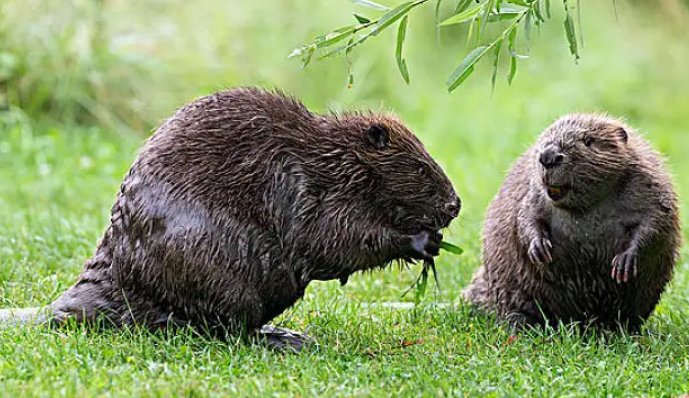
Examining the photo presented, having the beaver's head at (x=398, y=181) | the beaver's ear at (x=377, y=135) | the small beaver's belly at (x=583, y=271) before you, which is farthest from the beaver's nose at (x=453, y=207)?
the small beaver's belly at (x=583, y=271)

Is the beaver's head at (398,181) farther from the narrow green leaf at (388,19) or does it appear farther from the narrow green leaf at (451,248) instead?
the narrow green leaf at (388,19)

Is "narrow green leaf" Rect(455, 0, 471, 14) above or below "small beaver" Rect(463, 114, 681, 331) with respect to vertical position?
above

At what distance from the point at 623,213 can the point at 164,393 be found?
7.51 ft

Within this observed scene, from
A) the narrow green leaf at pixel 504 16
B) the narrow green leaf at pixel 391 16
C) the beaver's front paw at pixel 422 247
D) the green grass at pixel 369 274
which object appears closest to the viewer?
the green grass at pixel 369 274

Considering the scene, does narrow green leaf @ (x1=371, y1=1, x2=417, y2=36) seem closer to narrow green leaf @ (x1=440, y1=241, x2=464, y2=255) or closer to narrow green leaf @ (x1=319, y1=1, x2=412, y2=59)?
narrow green leaf @ (x1=319, y1=1, x2=412, y2=59)

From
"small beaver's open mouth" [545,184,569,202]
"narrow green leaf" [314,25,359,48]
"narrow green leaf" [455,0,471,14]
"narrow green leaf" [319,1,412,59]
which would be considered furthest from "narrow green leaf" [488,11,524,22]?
"small beaver's open mouth" [545,184,569,202]

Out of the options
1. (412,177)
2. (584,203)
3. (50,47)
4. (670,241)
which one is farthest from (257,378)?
(50,47)

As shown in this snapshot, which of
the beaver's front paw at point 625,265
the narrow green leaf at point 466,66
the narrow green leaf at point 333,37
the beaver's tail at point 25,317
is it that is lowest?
the beaver's tail at point 25,317

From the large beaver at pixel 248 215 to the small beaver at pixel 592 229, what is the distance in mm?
488

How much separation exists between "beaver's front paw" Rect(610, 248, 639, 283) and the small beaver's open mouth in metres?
0.37

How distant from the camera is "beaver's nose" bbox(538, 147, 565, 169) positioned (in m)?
4.56

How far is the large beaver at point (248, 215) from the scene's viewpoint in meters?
4.18

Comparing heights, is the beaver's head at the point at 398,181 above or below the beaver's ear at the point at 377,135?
below

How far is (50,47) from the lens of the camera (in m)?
9.77
